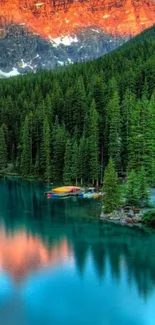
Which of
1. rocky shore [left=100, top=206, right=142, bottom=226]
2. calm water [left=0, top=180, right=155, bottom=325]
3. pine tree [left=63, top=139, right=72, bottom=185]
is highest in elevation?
pine tree [left=63, top=139, right=72, bottom=185]

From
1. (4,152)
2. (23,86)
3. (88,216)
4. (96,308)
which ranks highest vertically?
(23,86)

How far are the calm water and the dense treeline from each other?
23.3 meters

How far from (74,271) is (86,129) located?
5987cm

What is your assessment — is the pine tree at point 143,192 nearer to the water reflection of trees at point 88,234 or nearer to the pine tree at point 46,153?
the water reflection of trees at point 88,234

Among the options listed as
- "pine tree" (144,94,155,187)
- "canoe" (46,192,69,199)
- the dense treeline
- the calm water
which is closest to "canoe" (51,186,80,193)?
"canoe" (46,192,69,199)

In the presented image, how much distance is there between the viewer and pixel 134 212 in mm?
64250

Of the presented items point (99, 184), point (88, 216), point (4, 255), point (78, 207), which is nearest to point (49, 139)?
point (99, 184)

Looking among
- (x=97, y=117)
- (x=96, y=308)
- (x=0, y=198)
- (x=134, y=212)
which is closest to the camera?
(x=96, y=308)

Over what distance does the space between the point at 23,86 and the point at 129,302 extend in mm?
150947

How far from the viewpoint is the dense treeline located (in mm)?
92125

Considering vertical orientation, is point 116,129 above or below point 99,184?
above

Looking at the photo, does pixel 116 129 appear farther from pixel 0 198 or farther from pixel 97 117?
pixel 0 198

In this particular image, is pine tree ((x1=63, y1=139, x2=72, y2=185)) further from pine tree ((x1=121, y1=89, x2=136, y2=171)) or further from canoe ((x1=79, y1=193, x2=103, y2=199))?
canoe ((x1=79, y1=193, x2=103, y2=199))

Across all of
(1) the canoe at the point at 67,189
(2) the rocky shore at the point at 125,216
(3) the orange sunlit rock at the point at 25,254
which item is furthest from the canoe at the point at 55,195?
(3) the orange sunlit rock at the point at 25,254
